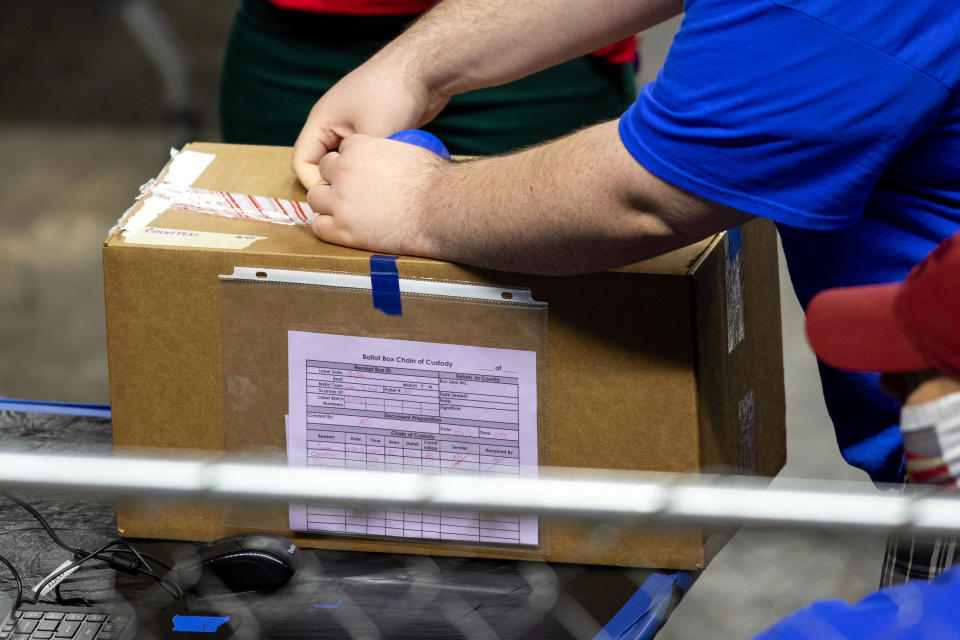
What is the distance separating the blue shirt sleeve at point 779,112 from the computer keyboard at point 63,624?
0.56m

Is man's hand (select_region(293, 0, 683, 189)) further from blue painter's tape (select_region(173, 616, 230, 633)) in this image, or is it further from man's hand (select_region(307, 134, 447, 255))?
blue painter's tape (select_region(173, 616, 230, 633))

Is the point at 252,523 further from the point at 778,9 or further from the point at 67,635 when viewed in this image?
the point at 778,9

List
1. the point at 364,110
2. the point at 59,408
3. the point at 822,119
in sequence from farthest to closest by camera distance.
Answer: the point at 59,408, the point at 364,110, the point at 822,119

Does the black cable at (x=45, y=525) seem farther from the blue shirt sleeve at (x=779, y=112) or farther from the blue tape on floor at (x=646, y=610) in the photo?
the blue shirt sleeve at (x=779, y=112)

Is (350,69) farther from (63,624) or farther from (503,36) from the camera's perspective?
(63,624)

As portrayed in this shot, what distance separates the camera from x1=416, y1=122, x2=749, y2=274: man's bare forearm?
2.63ft

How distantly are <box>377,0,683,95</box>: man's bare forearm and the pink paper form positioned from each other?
0.37m

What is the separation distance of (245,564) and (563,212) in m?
0.42

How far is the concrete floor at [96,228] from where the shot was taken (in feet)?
6.55

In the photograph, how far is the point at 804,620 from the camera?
0.57 meters

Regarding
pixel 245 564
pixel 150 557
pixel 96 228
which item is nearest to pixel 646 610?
pixel 245 564

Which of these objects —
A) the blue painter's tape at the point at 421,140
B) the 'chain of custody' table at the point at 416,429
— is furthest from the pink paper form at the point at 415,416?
the blue painter's tape at the point at 421,140

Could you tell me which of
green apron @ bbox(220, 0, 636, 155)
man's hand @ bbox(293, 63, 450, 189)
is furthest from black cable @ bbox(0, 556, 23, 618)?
green apron @ bbox(220, 0, 636, 155)

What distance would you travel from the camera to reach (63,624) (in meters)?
0.90
